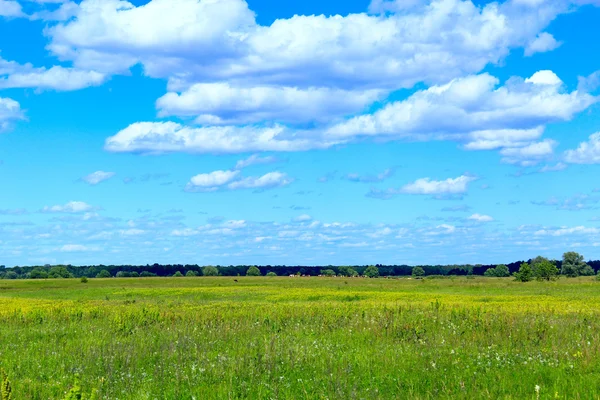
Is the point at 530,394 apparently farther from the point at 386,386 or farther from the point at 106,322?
the point at 106,322

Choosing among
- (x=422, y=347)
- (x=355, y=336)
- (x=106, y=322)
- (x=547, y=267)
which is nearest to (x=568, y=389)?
(x=422, y=347)

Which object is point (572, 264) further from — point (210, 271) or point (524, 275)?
point (210, 271)

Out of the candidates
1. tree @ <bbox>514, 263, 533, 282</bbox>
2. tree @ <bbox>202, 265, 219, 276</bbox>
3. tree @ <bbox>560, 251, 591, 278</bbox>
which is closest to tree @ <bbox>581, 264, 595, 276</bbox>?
tree @ <bbox>560, 251, 591, 278</bbox>

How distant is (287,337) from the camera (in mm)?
16484

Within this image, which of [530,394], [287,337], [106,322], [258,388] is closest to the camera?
[530,394]

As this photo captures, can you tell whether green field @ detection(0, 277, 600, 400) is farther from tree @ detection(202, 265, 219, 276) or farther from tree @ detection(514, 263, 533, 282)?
tree @ detection(202, 265, 219, 276)

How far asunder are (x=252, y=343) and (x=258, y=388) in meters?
4.74

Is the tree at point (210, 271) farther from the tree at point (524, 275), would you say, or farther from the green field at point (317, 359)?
the green field at point (317, 359)

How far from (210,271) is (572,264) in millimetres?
107562

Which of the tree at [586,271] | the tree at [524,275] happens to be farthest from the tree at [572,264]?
the tree at [524,275]

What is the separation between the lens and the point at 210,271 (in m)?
180

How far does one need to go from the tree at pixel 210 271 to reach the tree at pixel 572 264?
334 feet

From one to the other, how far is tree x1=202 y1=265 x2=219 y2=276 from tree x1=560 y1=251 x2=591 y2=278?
334 ft

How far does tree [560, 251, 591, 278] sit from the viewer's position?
15050 cm
